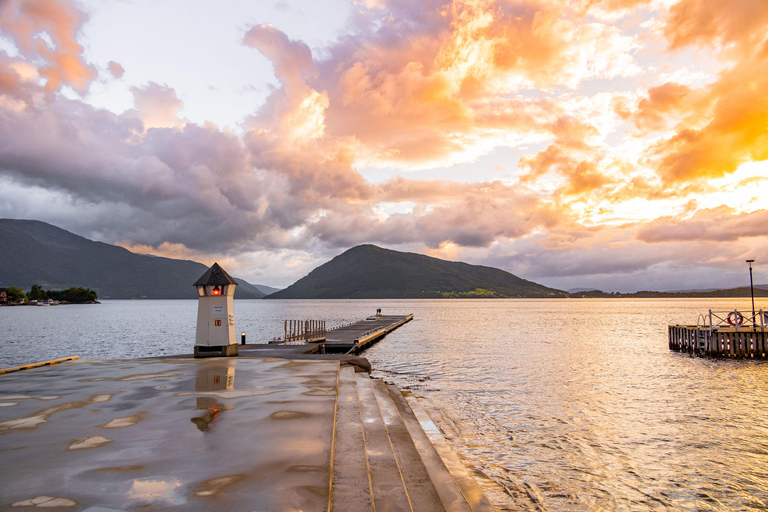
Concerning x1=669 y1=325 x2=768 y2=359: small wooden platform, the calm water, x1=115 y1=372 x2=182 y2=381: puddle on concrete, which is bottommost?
the calm water

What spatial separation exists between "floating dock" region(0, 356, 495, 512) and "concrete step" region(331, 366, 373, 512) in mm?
20

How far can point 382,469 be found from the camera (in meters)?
6.03

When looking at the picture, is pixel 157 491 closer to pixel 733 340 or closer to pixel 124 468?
pixel 124 468

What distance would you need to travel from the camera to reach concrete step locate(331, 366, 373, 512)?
4.86 m

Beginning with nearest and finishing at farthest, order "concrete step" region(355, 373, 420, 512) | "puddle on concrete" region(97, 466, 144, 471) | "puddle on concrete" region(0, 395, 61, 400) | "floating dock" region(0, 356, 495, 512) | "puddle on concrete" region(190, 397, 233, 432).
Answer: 1. "floating dock" region(0, 356, 495, 512)
2. "concrete step" region(355, 373, 420, 512)
3. "puddle on concrete" region(97, 466, 144, 471)
4. "puddle on concrete" region(190, 397, 233, 432)
5. "puddle on concrete" region(0, 395, 61, 400)

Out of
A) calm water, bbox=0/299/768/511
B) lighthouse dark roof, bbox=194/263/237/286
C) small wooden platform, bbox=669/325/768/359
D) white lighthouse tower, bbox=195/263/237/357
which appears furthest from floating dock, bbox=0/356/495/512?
small wooden platform, bbox=669/325/768/359

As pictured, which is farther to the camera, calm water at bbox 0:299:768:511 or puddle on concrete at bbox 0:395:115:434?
calm water at bbox 0:299:768:511

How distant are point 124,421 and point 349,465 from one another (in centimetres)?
479

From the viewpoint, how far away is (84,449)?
6.48m

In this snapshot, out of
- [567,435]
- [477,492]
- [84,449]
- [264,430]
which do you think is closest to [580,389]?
[567,435]

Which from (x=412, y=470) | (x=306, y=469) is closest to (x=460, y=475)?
(x=412, y=470)

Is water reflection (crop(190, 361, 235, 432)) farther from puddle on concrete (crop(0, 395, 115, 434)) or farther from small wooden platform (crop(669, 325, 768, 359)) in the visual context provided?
small wooden platform (crop(669, 325, 768, 359))

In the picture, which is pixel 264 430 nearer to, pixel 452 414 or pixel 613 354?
pixel 452 414

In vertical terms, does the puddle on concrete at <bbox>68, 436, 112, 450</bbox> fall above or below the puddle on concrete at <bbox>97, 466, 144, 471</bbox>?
below
